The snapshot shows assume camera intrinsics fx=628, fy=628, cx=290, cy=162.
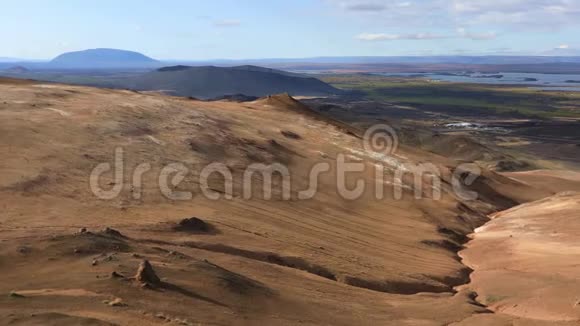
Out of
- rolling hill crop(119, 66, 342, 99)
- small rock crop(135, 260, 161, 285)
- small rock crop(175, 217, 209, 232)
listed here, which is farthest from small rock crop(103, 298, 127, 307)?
rolling hill crop(119, 66, 342, 99)

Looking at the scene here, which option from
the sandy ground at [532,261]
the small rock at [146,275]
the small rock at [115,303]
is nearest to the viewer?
the small rock at [115,303]

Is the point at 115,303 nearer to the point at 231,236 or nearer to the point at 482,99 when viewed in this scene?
the point at 231,236

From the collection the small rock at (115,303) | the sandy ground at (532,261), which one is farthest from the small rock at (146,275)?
the sandy ground at (532,261)

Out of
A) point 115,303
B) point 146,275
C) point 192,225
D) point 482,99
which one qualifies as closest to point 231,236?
point 192,225

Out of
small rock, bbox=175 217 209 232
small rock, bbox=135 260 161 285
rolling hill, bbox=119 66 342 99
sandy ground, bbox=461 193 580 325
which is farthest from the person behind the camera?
rolling hill, bbox=119 66 342 99

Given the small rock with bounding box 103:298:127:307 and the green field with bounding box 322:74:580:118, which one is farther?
the green field with bounding box 322:74:580:118

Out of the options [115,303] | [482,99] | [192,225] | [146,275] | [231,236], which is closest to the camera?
[115,303]

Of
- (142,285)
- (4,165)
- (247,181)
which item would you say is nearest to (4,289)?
(142,285)

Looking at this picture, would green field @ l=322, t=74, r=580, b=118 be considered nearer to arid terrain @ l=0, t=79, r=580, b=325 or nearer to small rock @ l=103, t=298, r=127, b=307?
arid terrain @ l=0, t=79, r=580, b=325

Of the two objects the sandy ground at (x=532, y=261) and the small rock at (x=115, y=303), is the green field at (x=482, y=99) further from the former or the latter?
the small rock at (x=115, y=303)
